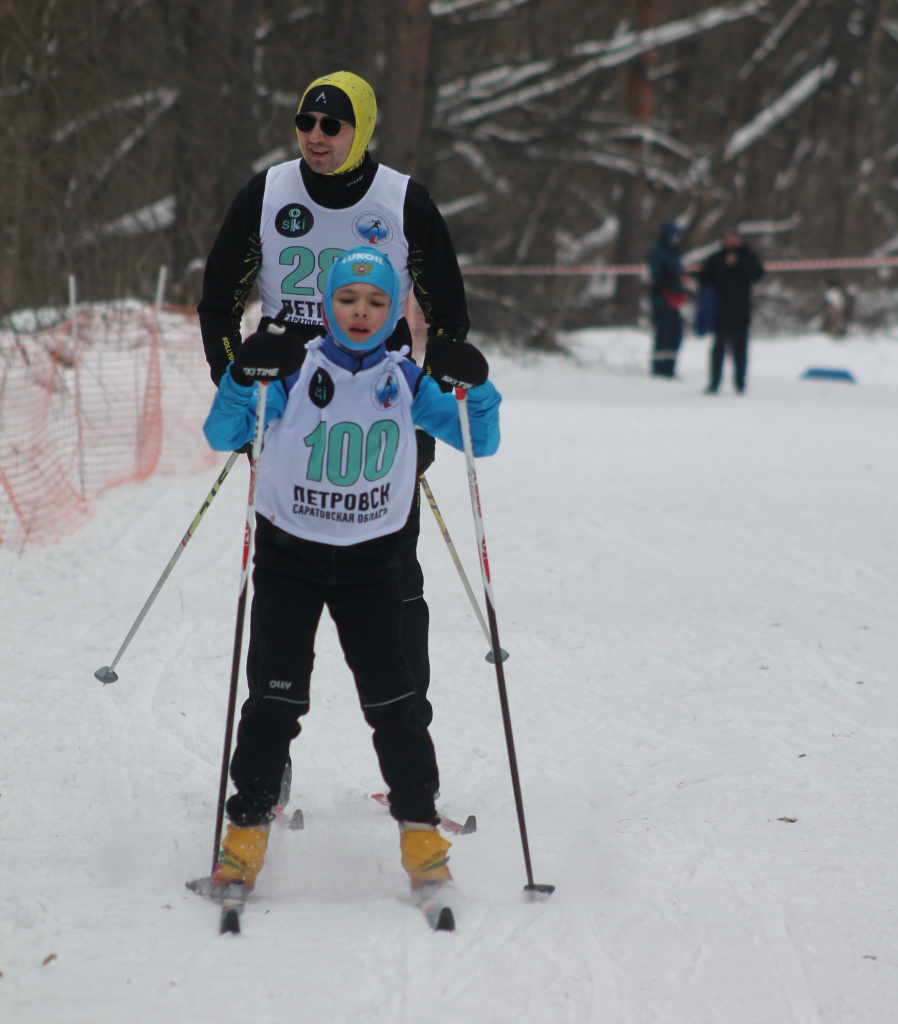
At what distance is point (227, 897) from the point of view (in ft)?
9.09

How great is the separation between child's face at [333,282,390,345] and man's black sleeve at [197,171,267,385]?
2.19 feet

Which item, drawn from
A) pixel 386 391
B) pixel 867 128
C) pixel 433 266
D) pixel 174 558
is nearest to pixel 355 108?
pixel 433 266

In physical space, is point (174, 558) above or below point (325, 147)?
below

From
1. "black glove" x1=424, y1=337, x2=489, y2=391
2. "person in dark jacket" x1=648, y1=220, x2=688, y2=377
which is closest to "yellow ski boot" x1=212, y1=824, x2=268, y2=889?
"black glove" x1=424, y1=337, x2=489, y2=391

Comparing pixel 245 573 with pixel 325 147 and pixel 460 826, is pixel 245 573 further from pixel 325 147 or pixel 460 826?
pixel 325 147

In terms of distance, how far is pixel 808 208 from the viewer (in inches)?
1148

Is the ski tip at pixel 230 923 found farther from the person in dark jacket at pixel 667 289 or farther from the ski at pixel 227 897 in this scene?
the person in dark jacket at pixel 667 289

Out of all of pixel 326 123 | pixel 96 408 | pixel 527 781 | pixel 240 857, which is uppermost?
pixel 326 123

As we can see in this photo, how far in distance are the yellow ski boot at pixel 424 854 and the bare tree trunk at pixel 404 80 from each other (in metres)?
11.0

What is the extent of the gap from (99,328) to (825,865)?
7.62 m

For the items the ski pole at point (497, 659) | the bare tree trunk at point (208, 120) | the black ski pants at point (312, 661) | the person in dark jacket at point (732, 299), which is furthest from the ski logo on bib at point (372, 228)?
the person in dark jacket at point (732, 299)

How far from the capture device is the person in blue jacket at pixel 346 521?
2.79 m

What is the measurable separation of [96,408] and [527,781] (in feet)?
19.0

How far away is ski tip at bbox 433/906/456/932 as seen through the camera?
8.93 ft
